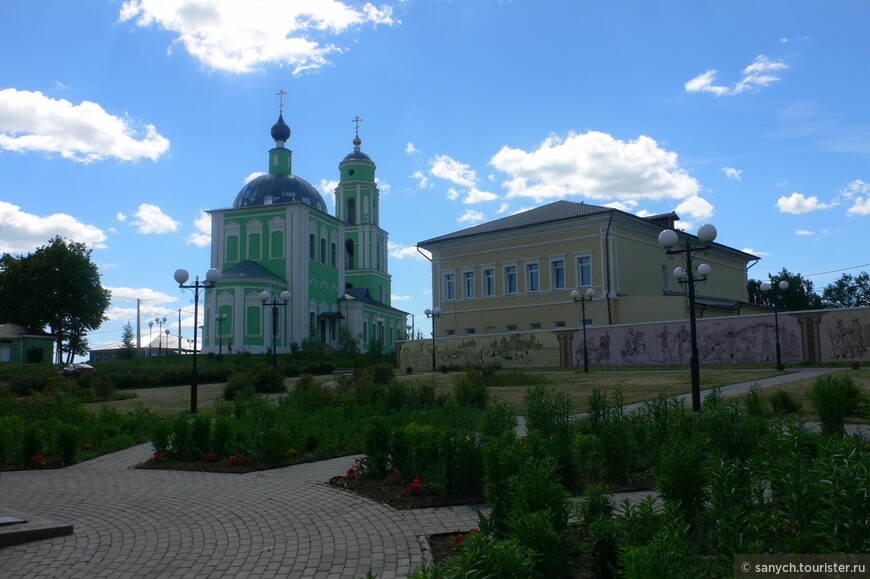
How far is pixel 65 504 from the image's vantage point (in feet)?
25.4

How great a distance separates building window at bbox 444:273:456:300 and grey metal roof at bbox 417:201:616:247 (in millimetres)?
2490

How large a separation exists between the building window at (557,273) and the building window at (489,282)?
428 cm

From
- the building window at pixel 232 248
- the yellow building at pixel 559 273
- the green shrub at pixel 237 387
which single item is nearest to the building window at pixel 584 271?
the yellow building at pixel 559 273

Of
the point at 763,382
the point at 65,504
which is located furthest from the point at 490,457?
the point at 763,382

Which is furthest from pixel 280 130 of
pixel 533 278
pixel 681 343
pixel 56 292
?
pixel 681 343

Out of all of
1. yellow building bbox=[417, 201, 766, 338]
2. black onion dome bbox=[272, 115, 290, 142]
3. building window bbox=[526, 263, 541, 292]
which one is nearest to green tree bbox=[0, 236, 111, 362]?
black onion dome bbox=[272, 115, 290, 142]

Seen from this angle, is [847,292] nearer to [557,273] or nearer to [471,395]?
[557,273]

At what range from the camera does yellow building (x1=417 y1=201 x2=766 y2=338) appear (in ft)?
134

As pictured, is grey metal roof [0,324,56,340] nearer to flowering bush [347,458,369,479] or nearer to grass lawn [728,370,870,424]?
grass lawn [728,370,870,424]

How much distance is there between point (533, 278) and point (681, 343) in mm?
14171

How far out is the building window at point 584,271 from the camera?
41.8m

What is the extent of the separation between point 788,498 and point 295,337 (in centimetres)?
5557

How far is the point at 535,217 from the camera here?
45.4m

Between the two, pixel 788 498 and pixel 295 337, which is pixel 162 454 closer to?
pixel 788 498
